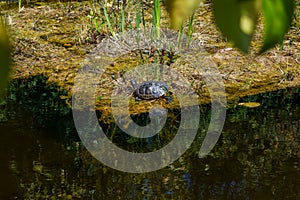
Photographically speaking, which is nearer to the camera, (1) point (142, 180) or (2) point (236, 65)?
(1) point (142, 180)

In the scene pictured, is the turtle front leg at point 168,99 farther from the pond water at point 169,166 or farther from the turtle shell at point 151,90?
the pond water at point 169,166

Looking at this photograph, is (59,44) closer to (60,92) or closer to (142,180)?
(60,92)

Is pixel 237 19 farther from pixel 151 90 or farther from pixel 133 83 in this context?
pixel 133 83

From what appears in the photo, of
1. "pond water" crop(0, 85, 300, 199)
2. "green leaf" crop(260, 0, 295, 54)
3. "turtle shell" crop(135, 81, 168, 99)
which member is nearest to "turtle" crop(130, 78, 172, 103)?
"turtle shell" crop(135, 81, 168, 99)

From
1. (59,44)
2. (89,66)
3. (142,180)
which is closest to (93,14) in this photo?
(59,44)

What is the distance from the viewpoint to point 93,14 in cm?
452

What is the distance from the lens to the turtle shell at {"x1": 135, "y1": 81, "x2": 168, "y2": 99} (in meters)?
3.32

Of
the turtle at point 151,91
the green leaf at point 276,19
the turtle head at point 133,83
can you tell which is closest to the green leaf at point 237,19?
the green leaf at point 276,19

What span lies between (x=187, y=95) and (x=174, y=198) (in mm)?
1113

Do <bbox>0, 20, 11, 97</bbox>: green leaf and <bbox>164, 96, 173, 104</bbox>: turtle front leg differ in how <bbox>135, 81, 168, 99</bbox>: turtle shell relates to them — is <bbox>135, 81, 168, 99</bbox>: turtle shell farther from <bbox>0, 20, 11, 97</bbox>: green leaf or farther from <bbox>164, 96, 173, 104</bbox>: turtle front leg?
<bbox>0, 20, 11, 97</bbox>: green leaf

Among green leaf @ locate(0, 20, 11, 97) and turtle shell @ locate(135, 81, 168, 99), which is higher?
green leaf @ locate(0, 20, 11, 97)

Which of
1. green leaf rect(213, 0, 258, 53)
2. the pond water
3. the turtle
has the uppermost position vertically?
green leaf rect(213, 0, 258, 53)

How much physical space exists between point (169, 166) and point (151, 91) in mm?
774

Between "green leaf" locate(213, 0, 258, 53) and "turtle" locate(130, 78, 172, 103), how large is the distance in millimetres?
3049
